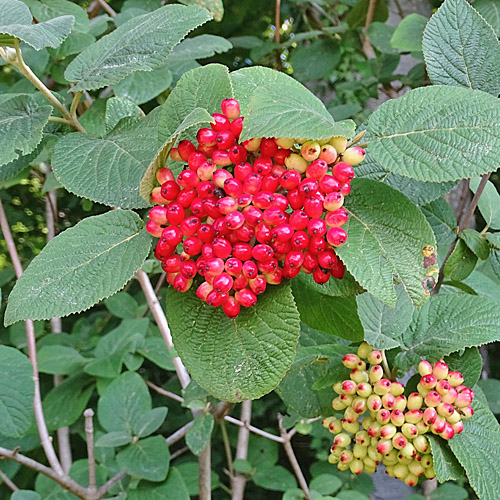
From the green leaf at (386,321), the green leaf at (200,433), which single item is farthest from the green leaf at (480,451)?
the green leaf at (200,433)

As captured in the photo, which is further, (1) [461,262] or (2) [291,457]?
(2) [291,457]

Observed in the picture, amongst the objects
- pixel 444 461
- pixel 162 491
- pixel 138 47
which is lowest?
pixel 162 491

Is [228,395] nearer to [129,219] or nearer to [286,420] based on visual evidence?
[129,219]

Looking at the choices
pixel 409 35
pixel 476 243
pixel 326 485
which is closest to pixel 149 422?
pixel 326 485

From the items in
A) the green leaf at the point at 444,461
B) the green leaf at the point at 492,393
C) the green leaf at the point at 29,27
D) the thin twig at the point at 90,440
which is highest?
the green leaf at the point at 29,27

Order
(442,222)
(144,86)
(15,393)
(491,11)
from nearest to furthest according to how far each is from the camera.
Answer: (442,222) < (15,393) < (144,86) < (491,11)

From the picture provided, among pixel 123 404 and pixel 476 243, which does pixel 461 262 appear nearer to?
pixel 476 243

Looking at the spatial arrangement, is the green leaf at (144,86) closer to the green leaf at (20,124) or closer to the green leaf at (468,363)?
the green leaf at (20,124)
